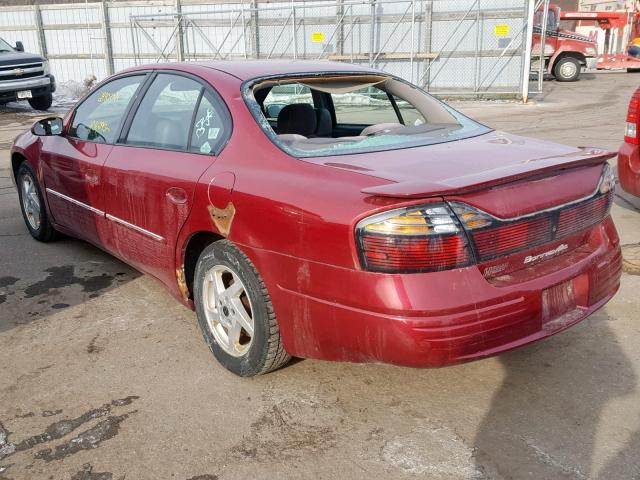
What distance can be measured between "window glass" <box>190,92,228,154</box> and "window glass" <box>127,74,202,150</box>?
8 cm

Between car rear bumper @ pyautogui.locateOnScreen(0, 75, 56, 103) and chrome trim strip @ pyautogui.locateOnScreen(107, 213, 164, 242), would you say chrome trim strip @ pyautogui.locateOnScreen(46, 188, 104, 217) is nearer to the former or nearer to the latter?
chrome trim strip @ pyautogui.locateOnScreen(107, 213, 164, 242)

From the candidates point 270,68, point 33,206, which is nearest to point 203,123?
point 270,68

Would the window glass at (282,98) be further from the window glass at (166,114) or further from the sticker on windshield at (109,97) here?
the sticker on windshield at (109,97)

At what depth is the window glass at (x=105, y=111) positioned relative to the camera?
4184mm

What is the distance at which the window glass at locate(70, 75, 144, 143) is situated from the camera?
13.7 feet

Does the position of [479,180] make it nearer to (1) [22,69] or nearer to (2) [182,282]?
(2) [182,282]

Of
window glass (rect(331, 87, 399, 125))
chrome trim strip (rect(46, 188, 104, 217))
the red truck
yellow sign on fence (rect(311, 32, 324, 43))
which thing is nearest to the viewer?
window glass (rect(331, 87, 399, 125))

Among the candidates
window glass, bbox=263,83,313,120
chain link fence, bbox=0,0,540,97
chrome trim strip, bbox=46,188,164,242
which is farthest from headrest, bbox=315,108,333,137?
chain link fence, bbox=0,0,540,97

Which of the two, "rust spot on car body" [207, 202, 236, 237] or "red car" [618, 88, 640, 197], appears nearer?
"rust spot on car body" [207, 202, 236, 237]

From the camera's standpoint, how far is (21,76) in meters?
15.9

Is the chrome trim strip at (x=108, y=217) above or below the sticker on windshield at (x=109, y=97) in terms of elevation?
below

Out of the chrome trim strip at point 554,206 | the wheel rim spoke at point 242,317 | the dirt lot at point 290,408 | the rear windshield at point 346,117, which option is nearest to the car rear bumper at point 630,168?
the dirt lot at point 290,408

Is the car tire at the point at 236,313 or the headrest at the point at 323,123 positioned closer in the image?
the car tire at the point at 236,313

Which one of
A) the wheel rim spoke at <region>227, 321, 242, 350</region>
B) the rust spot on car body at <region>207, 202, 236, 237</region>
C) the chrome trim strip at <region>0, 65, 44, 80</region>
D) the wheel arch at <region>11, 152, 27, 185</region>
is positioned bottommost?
the wheel rim spoke at <region>227, 321, 242, 350</region>
